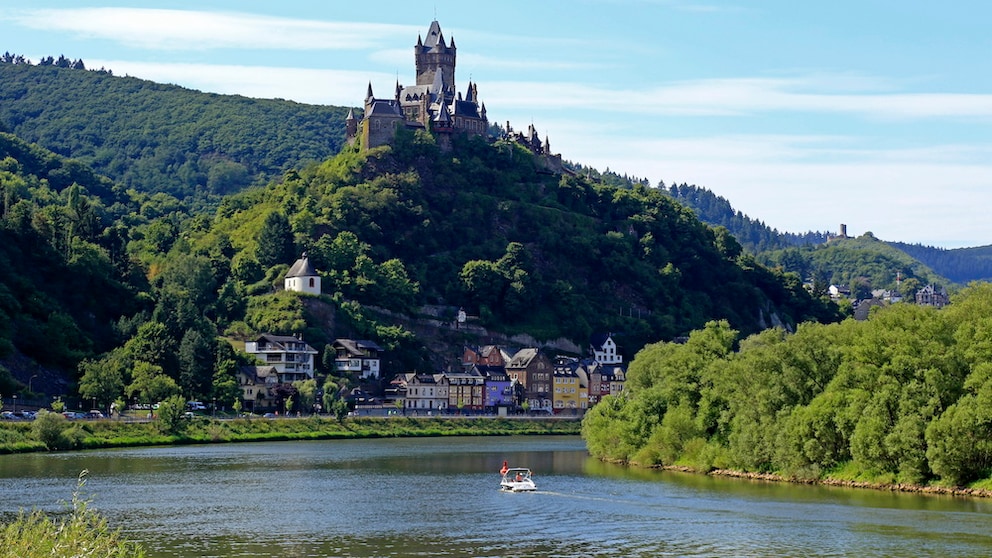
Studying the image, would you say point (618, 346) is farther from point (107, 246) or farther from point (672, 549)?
point (672, 549)

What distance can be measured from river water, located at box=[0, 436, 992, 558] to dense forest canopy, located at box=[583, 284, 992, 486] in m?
1.98

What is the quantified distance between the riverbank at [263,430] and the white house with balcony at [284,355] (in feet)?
45.4

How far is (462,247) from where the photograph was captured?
598 feet

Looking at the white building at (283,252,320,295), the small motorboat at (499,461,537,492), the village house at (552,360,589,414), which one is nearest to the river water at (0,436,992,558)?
the small motorboat at (499,461,537,492)

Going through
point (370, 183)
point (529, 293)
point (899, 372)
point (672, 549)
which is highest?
point (370, 183)

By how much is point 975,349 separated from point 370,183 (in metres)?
121

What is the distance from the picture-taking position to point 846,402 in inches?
2771

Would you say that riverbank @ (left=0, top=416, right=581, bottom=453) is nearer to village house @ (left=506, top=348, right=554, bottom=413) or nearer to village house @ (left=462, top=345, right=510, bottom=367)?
village house @ (left=506, top=348, right=554, bottom=413)

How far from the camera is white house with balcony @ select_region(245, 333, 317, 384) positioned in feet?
476

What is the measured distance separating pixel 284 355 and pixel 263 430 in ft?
80.4

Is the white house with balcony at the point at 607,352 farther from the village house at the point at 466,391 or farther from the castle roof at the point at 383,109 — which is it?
the castle roof at the point at 383,109

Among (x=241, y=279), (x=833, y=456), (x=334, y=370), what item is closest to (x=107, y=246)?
(x=241, y=279)

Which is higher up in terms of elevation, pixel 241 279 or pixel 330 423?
pixel 241 279

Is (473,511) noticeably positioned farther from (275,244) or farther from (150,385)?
(275,244)
